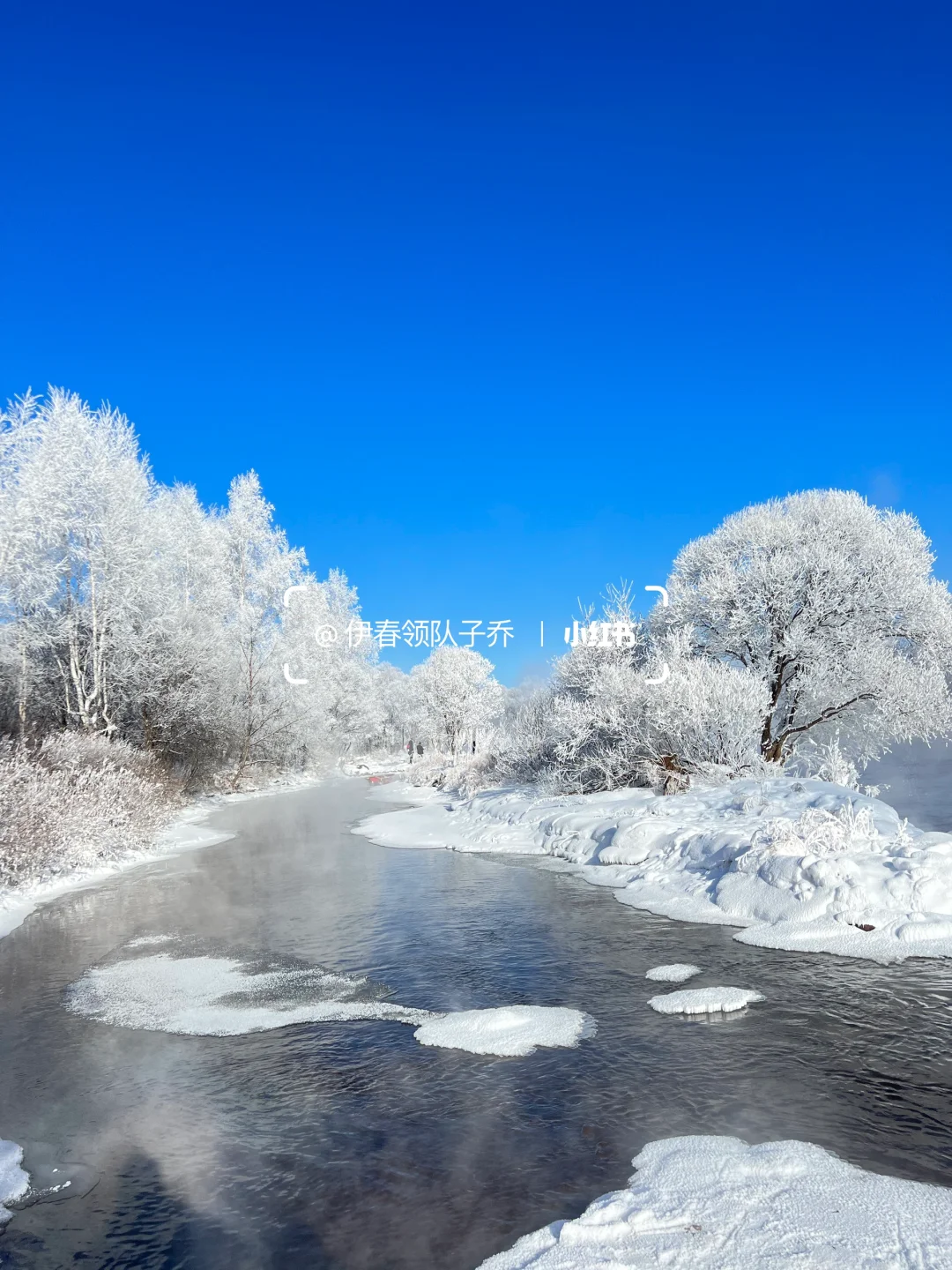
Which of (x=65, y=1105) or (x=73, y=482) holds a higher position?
(x=73, y=482)

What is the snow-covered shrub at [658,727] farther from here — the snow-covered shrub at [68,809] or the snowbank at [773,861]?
the snow-covered shrub at [68,809]

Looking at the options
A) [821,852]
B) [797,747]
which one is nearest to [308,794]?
[797,747]

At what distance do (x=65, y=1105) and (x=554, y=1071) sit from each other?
3458 millimetres

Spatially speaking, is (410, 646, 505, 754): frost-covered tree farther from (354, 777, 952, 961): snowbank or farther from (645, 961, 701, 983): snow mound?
(645, 961, 701, 983): snow mound

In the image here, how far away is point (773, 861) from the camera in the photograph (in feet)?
36.1

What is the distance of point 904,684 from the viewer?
23.6m

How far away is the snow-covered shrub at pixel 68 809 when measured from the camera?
13398mm

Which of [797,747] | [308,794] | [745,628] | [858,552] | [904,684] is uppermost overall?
[858,552]

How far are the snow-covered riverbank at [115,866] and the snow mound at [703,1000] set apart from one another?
8.76 metres

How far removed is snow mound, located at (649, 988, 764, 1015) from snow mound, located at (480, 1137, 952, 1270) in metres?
2.58

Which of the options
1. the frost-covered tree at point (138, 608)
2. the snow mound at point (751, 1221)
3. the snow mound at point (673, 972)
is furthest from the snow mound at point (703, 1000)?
the frost-covered tree at point (138, 608)

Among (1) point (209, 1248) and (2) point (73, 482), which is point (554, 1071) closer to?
(1) point (209, 1248)

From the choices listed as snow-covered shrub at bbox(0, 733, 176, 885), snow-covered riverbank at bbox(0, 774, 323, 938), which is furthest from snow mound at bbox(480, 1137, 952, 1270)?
snow-covered shrub at bbox(0, 733, 176, 885)

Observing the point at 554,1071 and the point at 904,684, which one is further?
the point at 904,684
